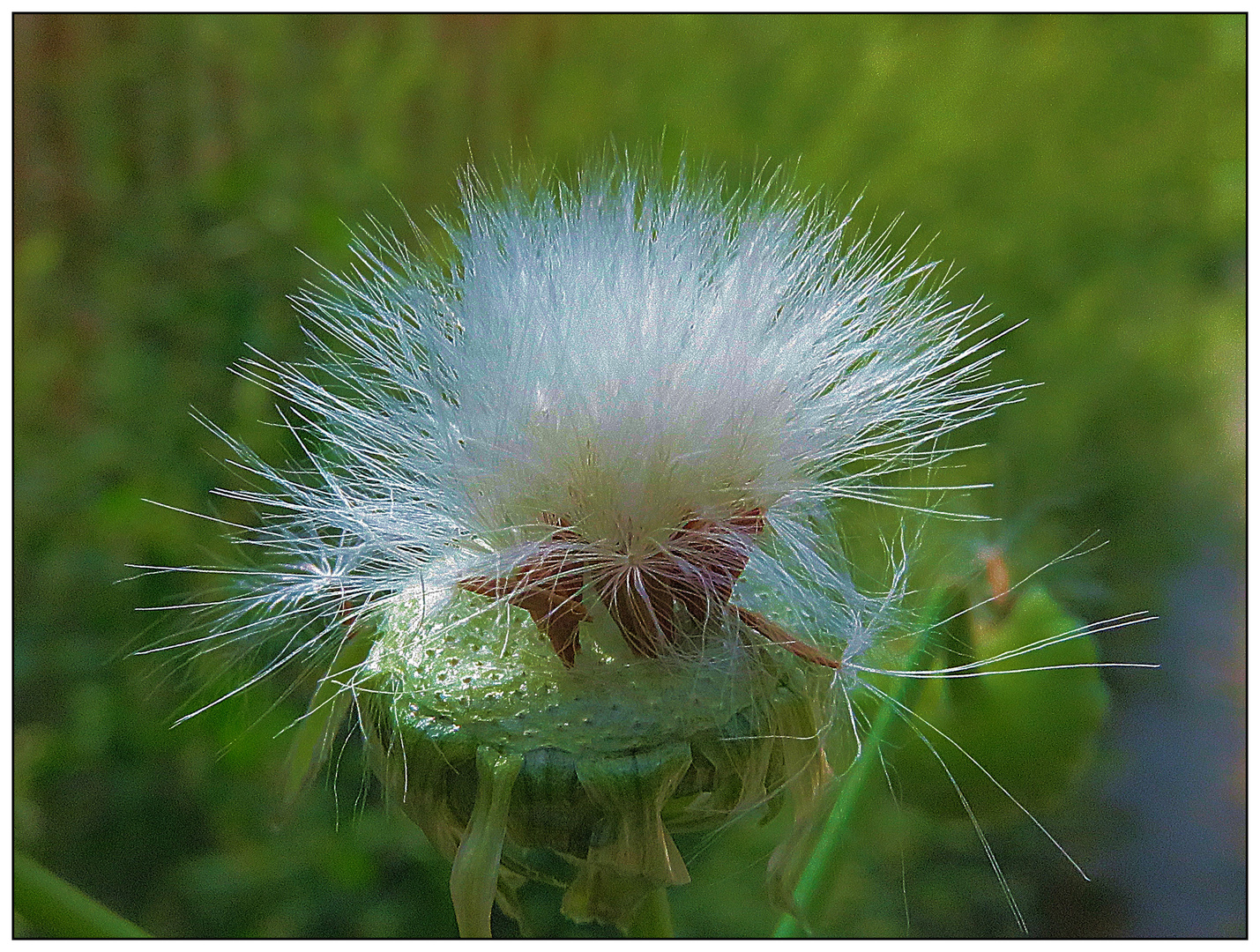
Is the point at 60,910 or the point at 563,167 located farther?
the point at 563,167

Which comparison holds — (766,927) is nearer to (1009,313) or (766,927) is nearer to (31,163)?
(1009,313)

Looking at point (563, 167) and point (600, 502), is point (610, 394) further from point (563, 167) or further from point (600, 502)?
point (563, 167)

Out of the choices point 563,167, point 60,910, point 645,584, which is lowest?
point 60,910

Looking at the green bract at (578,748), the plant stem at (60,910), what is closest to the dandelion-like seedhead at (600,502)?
the green bract at (578,748)

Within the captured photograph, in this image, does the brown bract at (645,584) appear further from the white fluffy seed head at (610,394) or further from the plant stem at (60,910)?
the plant stem at (60,910)

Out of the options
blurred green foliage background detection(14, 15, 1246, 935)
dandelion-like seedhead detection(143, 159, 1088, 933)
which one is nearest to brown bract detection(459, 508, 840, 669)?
dandelion-like seedhead detection(143, 159, 1088, 933)

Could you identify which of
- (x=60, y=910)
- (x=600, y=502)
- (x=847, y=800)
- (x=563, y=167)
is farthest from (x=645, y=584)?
(x=563, y=167)
